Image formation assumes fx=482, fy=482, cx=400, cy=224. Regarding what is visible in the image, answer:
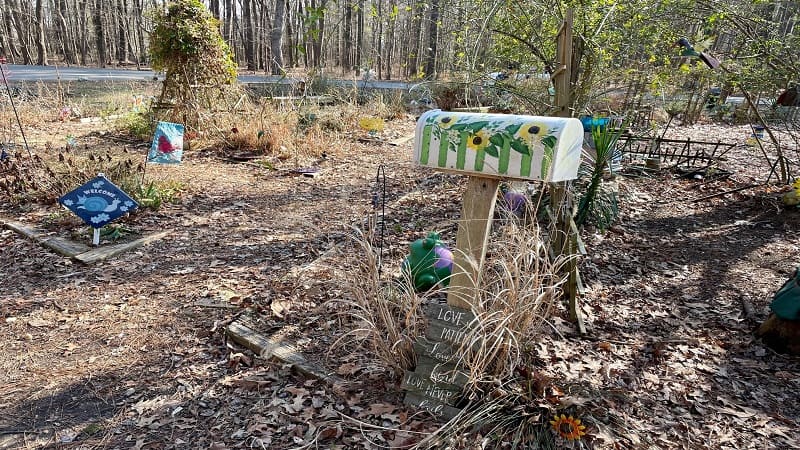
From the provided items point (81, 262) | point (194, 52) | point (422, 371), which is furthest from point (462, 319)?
point (194, 52)

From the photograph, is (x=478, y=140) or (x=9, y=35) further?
(x=9, y=35)

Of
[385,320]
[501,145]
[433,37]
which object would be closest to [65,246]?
[385,320]

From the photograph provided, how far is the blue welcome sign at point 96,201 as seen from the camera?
3908 mm

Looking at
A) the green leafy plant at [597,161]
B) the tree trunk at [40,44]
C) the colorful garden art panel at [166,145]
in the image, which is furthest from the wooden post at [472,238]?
the tree trunk at [40,44]

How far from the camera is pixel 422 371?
2252 millimetres

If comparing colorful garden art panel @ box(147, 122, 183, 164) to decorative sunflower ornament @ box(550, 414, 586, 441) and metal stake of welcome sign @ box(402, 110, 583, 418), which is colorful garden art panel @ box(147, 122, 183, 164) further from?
A: decorative sunflower ornament @ box(550, 414, 586, 441)

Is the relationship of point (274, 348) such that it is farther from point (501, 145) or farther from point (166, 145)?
point (166, 145)

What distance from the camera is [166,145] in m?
5.82

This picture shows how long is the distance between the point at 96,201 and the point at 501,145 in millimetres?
3579

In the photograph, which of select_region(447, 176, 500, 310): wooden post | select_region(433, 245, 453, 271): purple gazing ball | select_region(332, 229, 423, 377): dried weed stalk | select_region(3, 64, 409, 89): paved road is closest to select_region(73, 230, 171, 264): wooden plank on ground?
select_region(332, 229, 423, 377): dried weed stalk

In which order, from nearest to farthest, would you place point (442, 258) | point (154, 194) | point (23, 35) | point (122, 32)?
point (442, 258), point (154, 194), point (23, 35), point (122, 32)

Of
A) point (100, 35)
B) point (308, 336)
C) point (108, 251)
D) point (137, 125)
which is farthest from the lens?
point (100, 35)

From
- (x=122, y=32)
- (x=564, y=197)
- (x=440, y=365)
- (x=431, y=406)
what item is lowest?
(x=431, y=406)

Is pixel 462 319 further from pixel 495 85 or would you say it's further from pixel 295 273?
pixel 495 85
